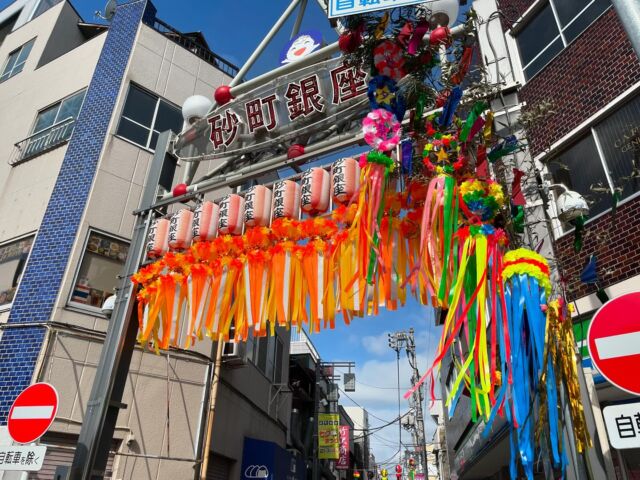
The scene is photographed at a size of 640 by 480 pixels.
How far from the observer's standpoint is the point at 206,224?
514 centimetres

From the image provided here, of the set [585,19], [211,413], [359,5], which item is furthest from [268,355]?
[359,5]

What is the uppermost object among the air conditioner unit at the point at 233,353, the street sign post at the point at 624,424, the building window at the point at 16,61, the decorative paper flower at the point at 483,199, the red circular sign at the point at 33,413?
the building window at the point at 16,61

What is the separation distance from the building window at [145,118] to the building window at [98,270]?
7.79 feet

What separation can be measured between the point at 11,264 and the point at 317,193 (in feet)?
23.0

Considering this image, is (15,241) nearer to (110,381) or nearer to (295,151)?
(110,381)

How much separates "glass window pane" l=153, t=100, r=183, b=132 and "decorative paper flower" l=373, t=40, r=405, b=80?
7475 mm

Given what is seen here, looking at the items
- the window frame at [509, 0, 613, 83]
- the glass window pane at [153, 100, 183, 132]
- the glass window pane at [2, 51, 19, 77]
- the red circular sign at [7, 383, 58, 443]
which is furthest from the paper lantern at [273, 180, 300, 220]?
the glass window pane at [2, 51, 19, 77]

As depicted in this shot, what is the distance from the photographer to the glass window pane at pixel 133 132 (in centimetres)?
948

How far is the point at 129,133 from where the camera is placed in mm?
9562

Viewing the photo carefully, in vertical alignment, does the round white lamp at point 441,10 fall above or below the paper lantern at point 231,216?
above

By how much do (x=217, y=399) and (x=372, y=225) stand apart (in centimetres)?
660

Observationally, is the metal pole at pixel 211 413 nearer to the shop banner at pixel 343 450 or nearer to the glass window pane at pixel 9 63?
the glass window pane at pixel 9 63

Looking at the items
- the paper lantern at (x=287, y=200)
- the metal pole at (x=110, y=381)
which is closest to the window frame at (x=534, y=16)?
the paper lantern at (x=287, y=200)

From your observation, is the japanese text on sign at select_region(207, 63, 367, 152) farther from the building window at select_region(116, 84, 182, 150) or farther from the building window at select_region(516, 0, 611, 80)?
the building window at select_region(516, 0, 611, 80)
